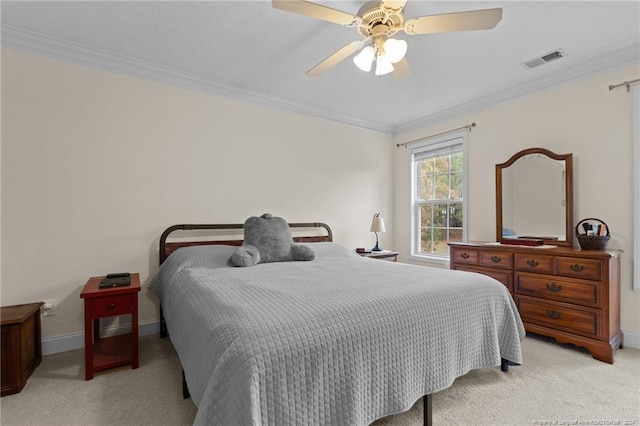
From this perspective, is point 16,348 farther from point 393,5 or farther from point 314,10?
point 393,5

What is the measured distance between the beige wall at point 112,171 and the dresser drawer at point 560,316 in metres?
2.48

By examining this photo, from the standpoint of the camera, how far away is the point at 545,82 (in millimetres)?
3057

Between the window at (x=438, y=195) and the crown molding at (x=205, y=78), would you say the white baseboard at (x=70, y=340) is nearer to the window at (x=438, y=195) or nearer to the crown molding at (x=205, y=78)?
the crown molding at (x=205, y=78)

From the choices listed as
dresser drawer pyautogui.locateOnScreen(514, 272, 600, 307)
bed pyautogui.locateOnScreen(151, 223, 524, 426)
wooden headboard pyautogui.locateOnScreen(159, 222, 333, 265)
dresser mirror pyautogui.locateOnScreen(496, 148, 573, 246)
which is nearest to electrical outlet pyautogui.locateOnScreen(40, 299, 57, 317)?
wooden headboard pyautogui.locateOnScreen(159, 222, 333, 265)

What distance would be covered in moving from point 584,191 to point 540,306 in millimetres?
1168

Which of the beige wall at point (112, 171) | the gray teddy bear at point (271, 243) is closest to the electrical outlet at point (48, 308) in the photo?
the beige wall at point (112, 171)

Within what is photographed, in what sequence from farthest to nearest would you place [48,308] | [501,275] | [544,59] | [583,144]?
[501,275], [583,144], [544,59], [48,308]

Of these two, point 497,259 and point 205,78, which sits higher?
point 205,78

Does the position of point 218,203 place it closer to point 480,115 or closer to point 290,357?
point 290,357

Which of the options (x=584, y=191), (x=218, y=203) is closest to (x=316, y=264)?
(x=218, y=203)

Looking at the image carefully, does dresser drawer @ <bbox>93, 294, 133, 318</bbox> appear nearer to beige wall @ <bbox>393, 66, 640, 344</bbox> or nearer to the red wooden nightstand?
the red wooden nightstand

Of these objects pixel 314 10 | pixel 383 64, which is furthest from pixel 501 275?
pixel 314 10

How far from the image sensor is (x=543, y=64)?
9.09 feet

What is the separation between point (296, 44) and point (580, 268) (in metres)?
2.93
